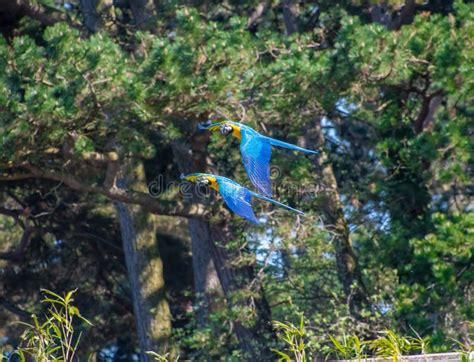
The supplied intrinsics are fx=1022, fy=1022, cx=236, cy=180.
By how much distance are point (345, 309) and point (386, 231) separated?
1308 mm

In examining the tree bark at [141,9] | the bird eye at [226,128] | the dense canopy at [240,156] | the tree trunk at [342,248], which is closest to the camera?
the bird eye at [226,128]

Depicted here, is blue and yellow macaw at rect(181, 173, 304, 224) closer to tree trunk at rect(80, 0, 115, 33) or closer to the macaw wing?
the macaw wing

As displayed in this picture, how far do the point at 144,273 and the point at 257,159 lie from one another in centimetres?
716

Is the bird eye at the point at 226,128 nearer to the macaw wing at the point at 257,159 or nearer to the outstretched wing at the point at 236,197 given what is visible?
the macaw wing at the point at 257,159

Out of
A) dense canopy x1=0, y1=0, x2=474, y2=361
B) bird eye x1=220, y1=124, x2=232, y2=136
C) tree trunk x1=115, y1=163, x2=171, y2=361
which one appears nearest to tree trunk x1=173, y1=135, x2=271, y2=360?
dense canopy x1=0, y1=0, x2=474, y2=361

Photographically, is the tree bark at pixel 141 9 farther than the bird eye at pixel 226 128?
Yes

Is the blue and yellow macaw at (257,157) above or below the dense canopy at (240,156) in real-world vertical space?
below

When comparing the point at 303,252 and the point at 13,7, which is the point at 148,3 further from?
the point at 303,252

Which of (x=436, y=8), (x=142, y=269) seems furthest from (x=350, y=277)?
(x=436, y=8)

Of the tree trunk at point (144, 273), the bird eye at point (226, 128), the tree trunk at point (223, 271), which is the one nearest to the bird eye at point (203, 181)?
the bird eye at point (226, 128)

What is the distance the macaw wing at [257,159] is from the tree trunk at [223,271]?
190 inches

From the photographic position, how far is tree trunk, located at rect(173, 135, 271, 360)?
1116cm

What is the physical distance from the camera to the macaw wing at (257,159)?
5660 millimetres

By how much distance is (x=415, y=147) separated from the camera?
10.8 metres
